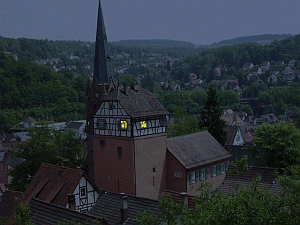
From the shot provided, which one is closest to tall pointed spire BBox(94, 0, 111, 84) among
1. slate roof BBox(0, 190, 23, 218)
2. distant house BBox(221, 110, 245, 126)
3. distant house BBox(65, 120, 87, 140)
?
slate roof BBox(0, 190, 23, 218)

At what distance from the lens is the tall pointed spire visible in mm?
39844

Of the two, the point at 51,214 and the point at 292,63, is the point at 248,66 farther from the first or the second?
the point at 51,214

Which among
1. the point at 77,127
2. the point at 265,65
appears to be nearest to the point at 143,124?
the point at 77,127

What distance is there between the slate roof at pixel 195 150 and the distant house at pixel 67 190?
7711mm

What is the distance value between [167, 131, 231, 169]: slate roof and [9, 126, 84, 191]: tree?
894 centimetres

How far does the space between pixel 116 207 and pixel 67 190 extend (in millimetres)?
5910

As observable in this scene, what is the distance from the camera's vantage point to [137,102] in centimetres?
3244

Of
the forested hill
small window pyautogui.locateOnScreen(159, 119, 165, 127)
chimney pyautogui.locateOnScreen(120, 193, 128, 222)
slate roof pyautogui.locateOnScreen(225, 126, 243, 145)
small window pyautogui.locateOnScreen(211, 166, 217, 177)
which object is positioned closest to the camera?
chimney pyautogui.locateOnScreen(120, 193, 128, 222)

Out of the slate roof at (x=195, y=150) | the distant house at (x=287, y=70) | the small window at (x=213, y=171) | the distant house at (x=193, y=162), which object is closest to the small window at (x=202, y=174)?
the distant house at (x=193, y=162)

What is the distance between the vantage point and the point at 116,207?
23125 millimetres

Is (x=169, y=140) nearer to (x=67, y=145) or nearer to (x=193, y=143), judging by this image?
(x=193, y=143)

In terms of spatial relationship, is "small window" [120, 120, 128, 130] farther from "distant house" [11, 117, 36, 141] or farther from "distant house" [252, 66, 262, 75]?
"distant house" [252, 66, 262, 75]

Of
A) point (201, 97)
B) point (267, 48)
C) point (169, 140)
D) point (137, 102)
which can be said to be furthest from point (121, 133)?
point (267, 48)

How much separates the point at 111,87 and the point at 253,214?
28.4m
